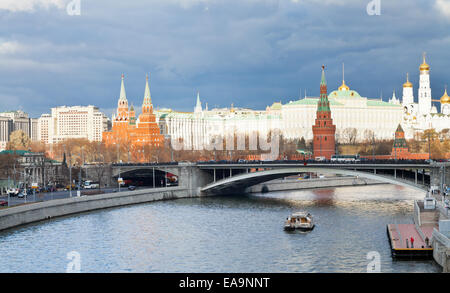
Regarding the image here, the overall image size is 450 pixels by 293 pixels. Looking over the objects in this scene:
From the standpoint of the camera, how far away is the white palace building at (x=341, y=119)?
151 metres

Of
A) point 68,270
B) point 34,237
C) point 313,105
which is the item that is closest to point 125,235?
point 34,237

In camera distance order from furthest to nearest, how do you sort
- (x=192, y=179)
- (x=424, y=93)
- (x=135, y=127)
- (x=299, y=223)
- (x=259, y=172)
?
(x=424, y=93) → (x=135, y=127) → (x=192, y=179) → (x=259, y=172) → (x=299, y=223)

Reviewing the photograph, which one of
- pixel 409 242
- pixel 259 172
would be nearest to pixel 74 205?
pixel 259 172

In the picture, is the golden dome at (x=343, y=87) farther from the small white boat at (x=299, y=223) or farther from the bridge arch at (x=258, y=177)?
the small white boat at (x=299, y=223)

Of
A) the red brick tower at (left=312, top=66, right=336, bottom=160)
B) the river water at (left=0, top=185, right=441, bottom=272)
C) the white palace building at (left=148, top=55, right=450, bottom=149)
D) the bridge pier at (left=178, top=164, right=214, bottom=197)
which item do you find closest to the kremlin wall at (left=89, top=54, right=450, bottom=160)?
the white palace building at (left=148, top=55, right=450, bottom=149)

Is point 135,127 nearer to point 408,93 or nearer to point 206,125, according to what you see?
point 206,125

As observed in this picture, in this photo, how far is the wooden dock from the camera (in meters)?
29.5

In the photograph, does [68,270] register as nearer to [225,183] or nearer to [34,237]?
[34,237]

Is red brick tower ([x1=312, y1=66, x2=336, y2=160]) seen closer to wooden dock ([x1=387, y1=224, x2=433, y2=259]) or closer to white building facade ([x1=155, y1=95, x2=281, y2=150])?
white building facade ([x1=155, y1=95, x2=281, y2=150])

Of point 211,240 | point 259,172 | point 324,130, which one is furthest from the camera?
point 324,130

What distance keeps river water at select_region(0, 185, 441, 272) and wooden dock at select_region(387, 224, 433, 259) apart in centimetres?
61

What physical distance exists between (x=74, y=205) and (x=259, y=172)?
670 inches

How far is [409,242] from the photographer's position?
31406mm
